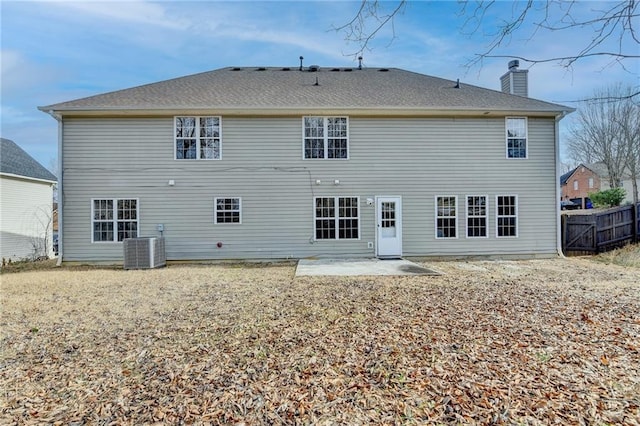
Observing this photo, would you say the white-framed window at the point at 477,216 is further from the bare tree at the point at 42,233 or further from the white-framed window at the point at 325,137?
the bare tree at the point at 42,233

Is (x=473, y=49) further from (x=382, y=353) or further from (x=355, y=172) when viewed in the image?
(x=355, y=172)

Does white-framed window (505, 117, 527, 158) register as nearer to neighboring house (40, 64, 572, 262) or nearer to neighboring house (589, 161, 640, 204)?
neighboring house (40, 64, 572, 262)

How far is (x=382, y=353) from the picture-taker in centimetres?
363

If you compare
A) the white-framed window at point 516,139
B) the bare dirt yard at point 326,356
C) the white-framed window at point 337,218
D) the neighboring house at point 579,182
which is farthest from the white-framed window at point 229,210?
the neighboring house at point 579,182

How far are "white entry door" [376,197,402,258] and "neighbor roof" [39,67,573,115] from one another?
9.80 ft

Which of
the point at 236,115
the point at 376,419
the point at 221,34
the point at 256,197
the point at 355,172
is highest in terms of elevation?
the point at 221,34

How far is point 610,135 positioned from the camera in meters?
24.4

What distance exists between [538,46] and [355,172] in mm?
7806

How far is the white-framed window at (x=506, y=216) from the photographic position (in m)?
11.4

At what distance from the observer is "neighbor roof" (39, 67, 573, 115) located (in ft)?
35.1

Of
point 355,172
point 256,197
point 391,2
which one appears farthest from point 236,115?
point 391,2

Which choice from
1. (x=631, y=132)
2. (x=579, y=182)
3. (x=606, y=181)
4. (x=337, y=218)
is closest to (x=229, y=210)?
(x=337, y=218)

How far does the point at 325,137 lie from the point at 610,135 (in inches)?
965

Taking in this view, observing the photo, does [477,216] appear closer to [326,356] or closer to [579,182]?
[326,356]
